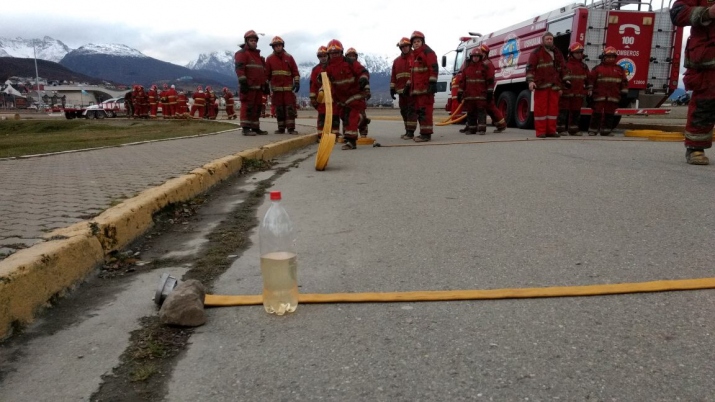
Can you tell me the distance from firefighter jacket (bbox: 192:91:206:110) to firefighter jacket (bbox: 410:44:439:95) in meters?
18.9

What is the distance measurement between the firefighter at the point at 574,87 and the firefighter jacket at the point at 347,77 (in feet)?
15.0

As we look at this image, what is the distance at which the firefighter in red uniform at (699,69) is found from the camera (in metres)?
6.05

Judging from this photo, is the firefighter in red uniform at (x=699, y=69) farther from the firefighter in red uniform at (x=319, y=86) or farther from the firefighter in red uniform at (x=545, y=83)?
the firefighter in red uniform at (x=319, y=86)

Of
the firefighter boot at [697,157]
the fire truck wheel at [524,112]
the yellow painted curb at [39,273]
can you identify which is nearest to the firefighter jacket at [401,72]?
the fire truck wheel at [524,112]

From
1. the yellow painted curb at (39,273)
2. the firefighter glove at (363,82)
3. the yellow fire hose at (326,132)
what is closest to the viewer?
the yellow painted curb at (39,273)

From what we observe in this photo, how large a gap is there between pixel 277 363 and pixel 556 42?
45.3ft

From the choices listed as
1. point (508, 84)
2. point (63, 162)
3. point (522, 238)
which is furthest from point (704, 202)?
point (508, 84)

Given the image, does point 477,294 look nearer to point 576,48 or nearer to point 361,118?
point 361,118

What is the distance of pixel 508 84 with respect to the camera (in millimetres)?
15211

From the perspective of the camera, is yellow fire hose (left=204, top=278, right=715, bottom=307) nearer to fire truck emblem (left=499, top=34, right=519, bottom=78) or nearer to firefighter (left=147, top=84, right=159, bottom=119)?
fire truck emblem (left=499, top=34, right=519, bottom=78)

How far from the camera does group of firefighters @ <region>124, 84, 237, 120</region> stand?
26719mm

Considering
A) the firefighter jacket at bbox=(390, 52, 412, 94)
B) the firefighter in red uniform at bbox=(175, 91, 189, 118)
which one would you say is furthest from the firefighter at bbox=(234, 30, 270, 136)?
the firefighter in red uniform at bbox=(175, 91, 189, 118)

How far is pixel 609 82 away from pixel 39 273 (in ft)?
38.0

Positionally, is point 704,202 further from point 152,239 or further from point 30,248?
point 30,248
